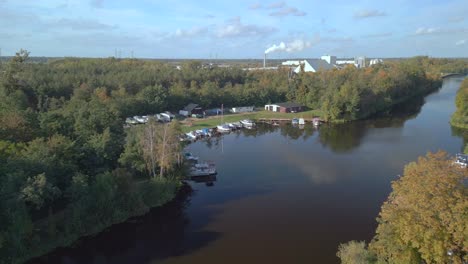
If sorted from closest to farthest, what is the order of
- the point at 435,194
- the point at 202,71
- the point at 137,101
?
1. the point at 435,194
2. the point at 137,101
3. the point at 202,71

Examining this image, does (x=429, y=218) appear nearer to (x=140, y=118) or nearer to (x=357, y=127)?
(x=357, y=127)

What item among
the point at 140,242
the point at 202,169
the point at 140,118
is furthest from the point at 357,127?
the point at 140,242

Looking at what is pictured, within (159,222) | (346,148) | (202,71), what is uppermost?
(202,71)

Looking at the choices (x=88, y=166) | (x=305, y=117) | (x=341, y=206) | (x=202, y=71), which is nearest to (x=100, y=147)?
(x=88, y=166)

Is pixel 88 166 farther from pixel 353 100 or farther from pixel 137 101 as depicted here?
pixel 353 100

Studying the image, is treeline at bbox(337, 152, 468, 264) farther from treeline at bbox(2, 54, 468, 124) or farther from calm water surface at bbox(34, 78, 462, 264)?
treeline at bbox(2, 54, 468, 124)

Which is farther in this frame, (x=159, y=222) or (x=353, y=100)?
(x=353, y=100)

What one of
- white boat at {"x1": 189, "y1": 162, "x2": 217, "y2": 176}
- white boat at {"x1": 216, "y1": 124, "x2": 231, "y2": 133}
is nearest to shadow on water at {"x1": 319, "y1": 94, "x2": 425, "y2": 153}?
white boat at {"x1": 216, "y1": 124, "x2": 231, "y2": 133}
